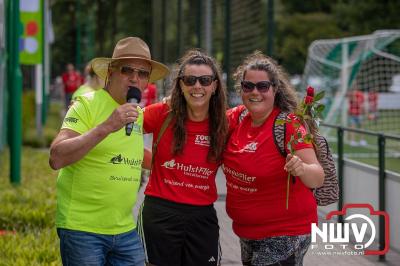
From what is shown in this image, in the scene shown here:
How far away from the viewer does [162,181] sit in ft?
15.3

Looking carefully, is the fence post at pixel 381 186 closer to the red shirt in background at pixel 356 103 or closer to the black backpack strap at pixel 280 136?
the black backpack strap at pixel 280 136

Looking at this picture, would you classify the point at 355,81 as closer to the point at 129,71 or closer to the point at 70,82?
the point at 70,82

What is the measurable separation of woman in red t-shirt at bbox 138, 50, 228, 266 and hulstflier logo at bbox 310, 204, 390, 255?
2837 mm

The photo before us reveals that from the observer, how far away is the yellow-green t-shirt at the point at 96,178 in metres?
4.16

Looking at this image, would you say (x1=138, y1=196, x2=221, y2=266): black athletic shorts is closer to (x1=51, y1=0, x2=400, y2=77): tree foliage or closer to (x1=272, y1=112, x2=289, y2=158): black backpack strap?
(x1=272, y1=112, x2=289, y2=158): black backpack strap

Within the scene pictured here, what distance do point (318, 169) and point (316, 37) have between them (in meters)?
56.6

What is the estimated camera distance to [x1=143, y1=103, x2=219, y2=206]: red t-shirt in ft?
15.2

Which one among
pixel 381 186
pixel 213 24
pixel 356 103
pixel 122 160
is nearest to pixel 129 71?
pixel 122 160

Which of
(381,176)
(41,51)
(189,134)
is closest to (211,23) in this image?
(41,51)

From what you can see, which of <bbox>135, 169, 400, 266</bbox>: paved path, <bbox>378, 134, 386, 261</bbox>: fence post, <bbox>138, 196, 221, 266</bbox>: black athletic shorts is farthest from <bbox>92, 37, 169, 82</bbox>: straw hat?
<bbox>378, 134, 386, 261</bbox>: fence post

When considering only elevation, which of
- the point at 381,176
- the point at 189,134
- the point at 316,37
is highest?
the point at 316,37

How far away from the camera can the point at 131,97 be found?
4.09m

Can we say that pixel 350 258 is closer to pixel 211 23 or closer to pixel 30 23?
pixel 211 23

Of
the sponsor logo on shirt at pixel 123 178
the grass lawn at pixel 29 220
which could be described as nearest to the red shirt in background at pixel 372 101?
the grass lawn at pixel 29 220
